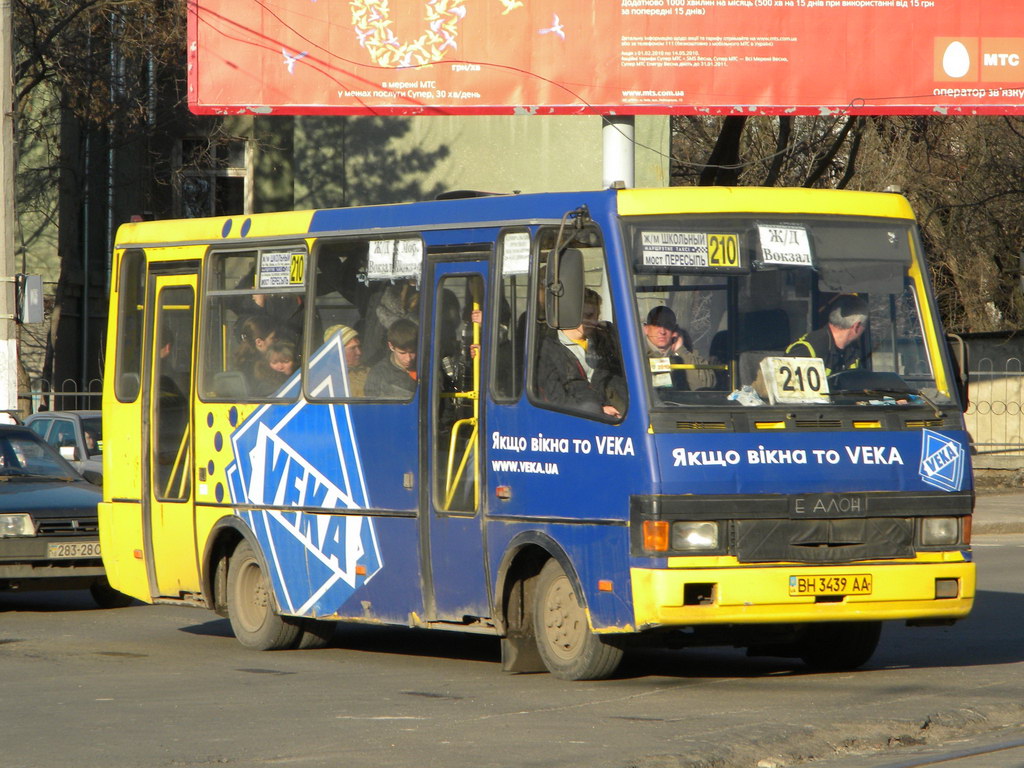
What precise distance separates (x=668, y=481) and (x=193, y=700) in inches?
106

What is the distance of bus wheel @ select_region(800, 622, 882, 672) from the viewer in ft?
32.6

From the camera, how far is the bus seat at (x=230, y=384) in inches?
456

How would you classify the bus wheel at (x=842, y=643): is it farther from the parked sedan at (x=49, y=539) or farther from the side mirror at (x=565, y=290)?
the parked sedan at (x=49, y=539)

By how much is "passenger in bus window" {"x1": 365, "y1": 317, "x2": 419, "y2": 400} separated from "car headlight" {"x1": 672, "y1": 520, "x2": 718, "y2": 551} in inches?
86.0

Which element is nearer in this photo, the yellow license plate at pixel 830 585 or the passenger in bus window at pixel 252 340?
the yellow license plate at pixel 830 585

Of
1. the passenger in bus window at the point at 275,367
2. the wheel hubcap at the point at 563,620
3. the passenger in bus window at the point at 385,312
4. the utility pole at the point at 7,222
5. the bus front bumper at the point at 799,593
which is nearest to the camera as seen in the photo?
the bus front bumper at the point at 799,593

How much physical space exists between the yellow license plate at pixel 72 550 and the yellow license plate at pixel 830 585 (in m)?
6.86

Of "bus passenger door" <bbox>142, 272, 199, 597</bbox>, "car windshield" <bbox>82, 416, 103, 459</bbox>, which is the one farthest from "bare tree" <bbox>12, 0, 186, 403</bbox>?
"bus passenger door" <bbox>142, 272, 199, 597</bbox>

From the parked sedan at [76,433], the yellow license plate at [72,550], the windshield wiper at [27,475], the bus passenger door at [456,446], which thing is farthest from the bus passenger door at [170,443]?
the parked sedan at [76,433]

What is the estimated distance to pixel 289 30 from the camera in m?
20.8

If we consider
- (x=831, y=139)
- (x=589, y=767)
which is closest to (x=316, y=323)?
(x=589, y=767)

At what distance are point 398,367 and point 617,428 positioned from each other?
1.93 metres

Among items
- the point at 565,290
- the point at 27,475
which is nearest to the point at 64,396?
the point at 27,475

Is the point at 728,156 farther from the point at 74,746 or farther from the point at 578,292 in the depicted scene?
the point at 74,746
